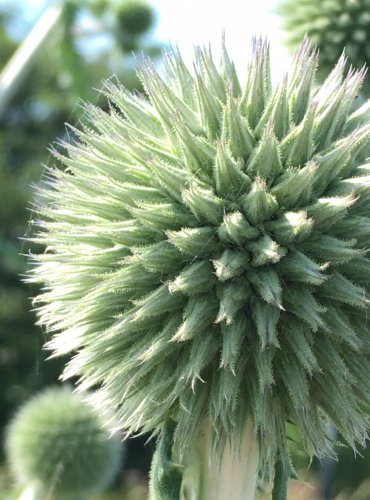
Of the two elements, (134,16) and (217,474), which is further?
(134,16)

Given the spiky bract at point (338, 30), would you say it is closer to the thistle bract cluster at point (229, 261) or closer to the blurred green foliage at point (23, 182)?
the thistle bract cluster at point (229, 261)

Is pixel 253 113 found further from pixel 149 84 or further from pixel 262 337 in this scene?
pixel 262 337

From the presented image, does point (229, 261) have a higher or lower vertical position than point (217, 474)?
higher

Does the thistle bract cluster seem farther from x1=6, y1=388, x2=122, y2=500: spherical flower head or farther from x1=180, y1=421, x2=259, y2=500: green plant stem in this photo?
x1=6, y1=388, x2=122, y2=500: spherical flower head

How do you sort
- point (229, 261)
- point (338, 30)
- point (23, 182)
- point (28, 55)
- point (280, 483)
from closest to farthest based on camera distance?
point (229, 261), point (280, 483), point (338, 30), point (28, 55), point (23, 182)

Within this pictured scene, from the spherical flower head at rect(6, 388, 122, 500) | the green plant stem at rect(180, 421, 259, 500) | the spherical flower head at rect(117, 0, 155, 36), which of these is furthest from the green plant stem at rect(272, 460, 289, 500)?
the spherical flower head at rect(117, 0, 155, 36)

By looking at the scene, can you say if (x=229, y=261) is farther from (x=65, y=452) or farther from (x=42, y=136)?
(x=42, y=136)

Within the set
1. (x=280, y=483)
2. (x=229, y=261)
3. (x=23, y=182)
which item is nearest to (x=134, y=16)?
(x=229, y=261)
